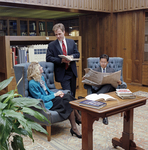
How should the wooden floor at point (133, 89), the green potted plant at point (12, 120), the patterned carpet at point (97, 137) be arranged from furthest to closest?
the wooden floor at point (133, 89) < the patterned carpet at point (97, 137) < the green potted plant at point (12, 120)

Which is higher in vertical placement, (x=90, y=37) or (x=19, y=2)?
(x=19, y=2)

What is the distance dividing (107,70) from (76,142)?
62.1 inches

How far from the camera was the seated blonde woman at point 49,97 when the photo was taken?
3.21 meters

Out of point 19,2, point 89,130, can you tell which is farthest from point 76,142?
point 19,2

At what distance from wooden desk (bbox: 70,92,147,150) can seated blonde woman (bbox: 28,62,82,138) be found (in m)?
0.61

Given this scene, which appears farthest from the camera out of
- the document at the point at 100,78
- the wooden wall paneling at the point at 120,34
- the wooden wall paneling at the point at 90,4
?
the wooden wall paneling at the point at 120,34

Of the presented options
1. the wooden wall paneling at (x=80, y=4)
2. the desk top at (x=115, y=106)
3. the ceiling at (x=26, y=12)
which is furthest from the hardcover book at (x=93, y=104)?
the ceiling at (x=26, y=12)

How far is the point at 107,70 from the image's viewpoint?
13.4 ft

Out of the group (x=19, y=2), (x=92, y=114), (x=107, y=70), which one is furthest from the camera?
(x=19, y=2)

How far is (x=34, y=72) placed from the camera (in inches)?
127

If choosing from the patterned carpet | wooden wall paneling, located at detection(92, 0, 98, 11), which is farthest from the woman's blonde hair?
wooden wall paneling, located at detection(92, 0, 98, 11)

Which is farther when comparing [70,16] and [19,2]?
[70,16]

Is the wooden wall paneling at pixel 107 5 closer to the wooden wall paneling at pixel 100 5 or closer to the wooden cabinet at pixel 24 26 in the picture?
the wooden wall paneling at pixel 100 5

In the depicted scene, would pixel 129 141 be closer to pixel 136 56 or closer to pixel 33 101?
pixel 33 101
